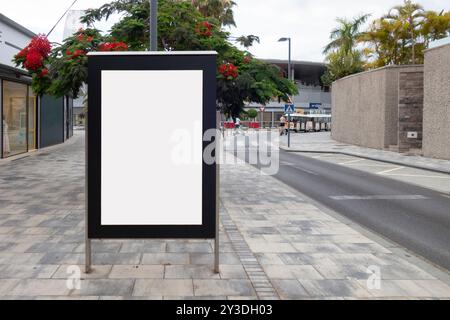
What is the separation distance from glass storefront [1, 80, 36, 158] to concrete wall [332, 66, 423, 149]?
61.7 ft

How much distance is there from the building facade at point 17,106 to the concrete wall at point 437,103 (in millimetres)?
16374

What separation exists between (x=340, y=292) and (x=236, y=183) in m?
8.77

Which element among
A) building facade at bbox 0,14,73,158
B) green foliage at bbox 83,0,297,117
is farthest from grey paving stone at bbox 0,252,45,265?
building facade at bbox 0,14,73,158

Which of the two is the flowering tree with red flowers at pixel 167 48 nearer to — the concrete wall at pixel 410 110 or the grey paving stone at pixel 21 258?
the grey paving stone at pixel 21 258

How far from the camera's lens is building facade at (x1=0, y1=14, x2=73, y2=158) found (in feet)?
61.3

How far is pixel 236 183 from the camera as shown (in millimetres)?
13648

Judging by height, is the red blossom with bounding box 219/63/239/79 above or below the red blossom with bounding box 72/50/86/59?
below

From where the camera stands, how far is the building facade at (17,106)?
735 inches

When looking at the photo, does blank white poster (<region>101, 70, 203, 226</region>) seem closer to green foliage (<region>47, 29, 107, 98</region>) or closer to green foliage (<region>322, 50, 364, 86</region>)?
green foliage (<region>47, 29, 107, 98</region>)

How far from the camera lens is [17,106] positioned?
68.8 ft

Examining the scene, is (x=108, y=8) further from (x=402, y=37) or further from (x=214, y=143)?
(x=402, y=37)
